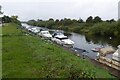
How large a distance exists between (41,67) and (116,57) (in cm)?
1188

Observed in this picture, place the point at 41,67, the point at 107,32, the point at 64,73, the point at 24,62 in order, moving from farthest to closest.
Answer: the point at 107,32
the point at 24,62
the point at 41,67
the point at 64,73

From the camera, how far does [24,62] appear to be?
1488 centimetres

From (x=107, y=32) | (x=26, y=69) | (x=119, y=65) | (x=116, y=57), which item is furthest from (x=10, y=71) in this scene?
(x=107, y=32)

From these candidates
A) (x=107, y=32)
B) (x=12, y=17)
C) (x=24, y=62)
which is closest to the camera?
(x=24, y=62)

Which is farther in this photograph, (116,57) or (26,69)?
(116,57)

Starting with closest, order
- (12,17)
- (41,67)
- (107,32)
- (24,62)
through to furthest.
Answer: (41,67), (24,62), (107,32), (12,17)

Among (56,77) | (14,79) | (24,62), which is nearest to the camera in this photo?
(14,79)

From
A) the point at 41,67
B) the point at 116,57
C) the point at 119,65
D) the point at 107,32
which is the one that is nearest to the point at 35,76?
the point at 41,67

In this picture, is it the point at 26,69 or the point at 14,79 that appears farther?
the point at 26,69

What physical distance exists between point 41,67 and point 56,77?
2.35 meters

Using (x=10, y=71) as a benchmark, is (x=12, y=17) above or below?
above

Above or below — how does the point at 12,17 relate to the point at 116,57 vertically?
above

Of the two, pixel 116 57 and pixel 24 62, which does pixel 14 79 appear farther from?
pixel 116 57

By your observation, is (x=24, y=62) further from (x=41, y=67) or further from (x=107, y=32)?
(x=107, y=32)
